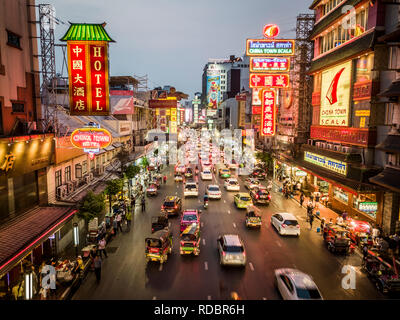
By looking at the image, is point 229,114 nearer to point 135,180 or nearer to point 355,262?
point 135,180

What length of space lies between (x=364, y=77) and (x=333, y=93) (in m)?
4.99

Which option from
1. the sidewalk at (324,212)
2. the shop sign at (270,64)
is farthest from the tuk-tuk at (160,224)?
the shop sign at (270,64)

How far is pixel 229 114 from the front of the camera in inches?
4786

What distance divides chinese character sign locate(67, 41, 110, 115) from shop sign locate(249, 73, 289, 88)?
2312 cm

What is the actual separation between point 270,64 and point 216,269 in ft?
90.7

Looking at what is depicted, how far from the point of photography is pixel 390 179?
1808 centimetres

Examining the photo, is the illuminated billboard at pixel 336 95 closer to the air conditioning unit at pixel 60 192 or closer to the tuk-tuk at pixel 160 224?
the tuk-tuk at pixel 160 224

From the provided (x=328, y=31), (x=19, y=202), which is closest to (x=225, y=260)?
(x=19, y=202)

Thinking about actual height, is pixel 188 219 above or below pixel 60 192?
below

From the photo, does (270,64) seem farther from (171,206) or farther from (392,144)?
(171,206)

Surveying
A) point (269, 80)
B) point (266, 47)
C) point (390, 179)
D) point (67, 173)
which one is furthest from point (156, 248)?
point (266, 47)

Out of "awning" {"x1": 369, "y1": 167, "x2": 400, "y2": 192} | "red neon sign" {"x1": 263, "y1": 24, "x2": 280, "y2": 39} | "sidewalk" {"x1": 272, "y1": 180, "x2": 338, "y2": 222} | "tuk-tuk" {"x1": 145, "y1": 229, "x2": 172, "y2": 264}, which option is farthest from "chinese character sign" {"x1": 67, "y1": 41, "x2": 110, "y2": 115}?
"red neon sign" {"x1": 263, "y1": 24, "x2": 280, "y2": 39}

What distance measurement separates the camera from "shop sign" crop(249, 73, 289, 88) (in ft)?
120
